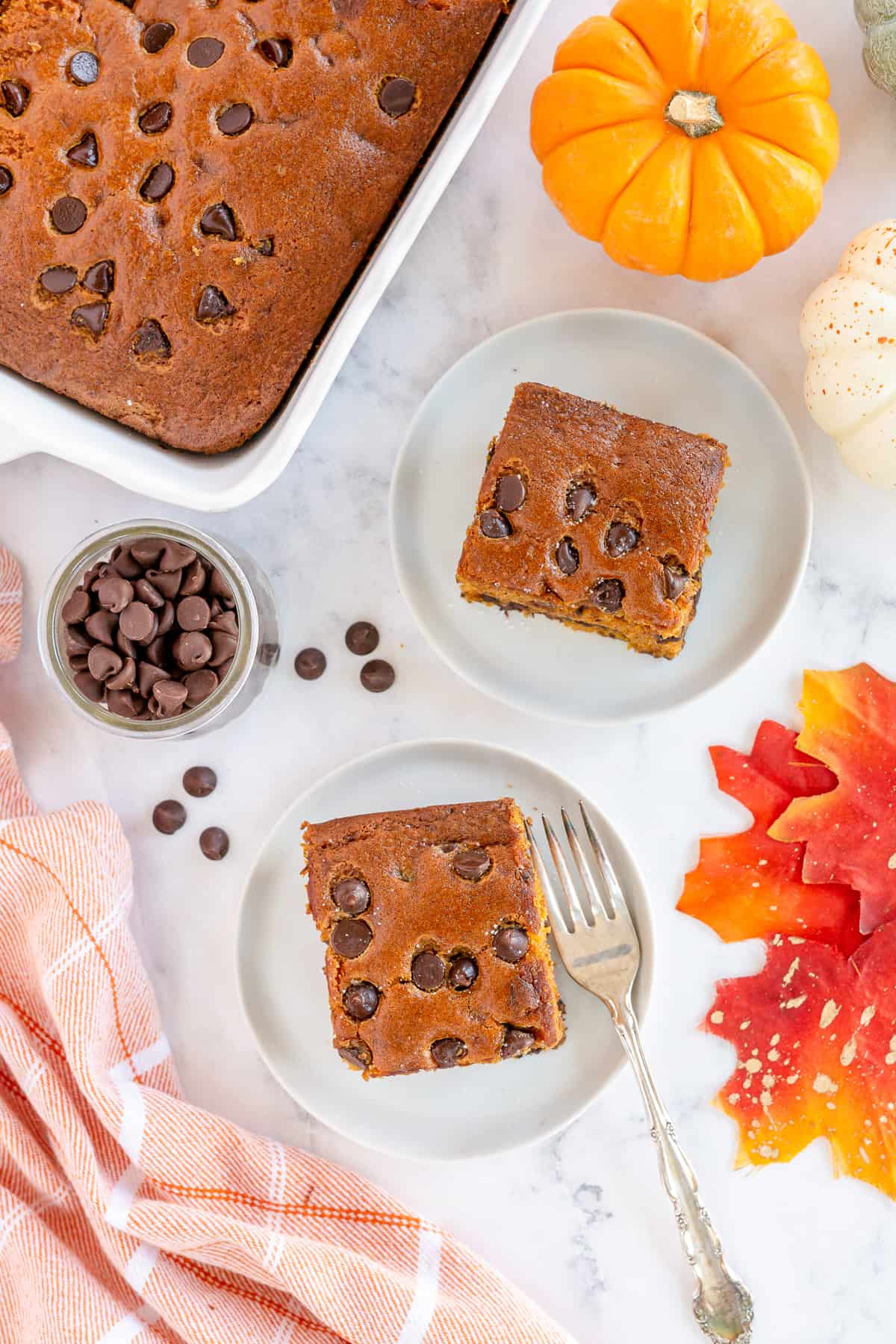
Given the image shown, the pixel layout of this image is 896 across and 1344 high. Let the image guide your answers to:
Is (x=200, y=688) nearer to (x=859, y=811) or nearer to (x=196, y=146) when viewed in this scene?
(x=196, y=146)

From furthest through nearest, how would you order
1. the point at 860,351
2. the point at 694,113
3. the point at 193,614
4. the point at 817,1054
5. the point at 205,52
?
the point at 817,1054 < the point at 193,614 < the point at 860,351 < the point at 694,113 < the point at 205,52

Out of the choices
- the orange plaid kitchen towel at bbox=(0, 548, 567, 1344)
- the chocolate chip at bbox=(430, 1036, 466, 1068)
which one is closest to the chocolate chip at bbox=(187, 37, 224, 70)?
the orange plaid kitchen towel at bbox=(0, 548, 567, 1344)

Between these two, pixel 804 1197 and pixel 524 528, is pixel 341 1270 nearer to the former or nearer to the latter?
pixel 804 1197

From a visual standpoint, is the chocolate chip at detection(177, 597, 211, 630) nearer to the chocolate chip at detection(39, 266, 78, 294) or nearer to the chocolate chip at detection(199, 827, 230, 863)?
the chocolate chip at detection(199, 827, 230, 863)

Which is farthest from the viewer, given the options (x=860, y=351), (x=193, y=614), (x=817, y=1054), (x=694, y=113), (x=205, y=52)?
(x=817, y=1054)

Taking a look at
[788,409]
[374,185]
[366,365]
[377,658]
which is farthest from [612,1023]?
[374,185]

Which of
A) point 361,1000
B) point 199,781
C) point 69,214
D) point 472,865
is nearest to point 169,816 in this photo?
point 199,781

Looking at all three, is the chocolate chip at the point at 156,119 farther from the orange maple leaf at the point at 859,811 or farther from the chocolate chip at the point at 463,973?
the orange maple leaf at the point at 859,811
